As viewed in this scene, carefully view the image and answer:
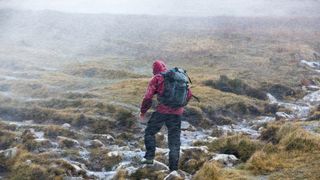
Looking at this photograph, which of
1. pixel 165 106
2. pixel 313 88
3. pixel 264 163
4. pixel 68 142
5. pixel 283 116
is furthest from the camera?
pixel 313 88

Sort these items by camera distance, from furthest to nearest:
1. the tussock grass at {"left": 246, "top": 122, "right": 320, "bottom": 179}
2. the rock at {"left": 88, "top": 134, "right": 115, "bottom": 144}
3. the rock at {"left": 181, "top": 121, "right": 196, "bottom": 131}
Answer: the rock at {"left": 181, "top": 121, "right": 196, "bottom": 131}, the rock at {"left": 88, "top": 134, "right": 115, "bottom": 144}, the tussock grass at {"left": 246, "top": 122, "right": 320, "bottom": 179}

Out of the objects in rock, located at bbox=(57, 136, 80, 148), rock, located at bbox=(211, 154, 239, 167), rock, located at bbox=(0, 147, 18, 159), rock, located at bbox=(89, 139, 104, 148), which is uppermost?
rock, located at bbox=(211, 154, 239, 167)

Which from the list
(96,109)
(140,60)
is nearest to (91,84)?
(96,109)

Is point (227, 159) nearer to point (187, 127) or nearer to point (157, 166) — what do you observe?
point (157, 166)

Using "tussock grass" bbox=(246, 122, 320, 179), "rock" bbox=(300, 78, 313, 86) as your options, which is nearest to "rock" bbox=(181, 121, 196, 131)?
"tussock grass" bbox=(246, 122, 320, 179)

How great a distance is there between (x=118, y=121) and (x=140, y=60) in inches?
890

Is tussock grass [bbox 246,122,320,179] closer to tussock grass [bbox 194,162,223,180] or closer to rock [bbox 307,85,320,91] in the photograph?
tussock grass [bbox 194,162,223,180]

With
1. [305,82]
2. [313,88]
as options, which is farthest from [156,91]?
[305,82]

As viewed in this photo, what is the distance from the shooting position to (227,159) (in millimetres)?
16703

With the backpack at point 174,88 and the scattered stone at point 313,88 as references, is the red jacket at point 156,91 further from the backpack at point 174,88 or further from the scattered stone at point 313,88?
the scattered stone at point 313,88

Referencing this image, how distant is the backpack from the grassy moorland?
205 centimetres

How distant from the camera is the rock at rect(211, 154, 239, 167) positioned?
54.1 feet

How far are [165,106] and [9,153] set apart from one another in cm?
683

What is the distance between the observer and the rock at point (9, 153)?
62.3 feet
